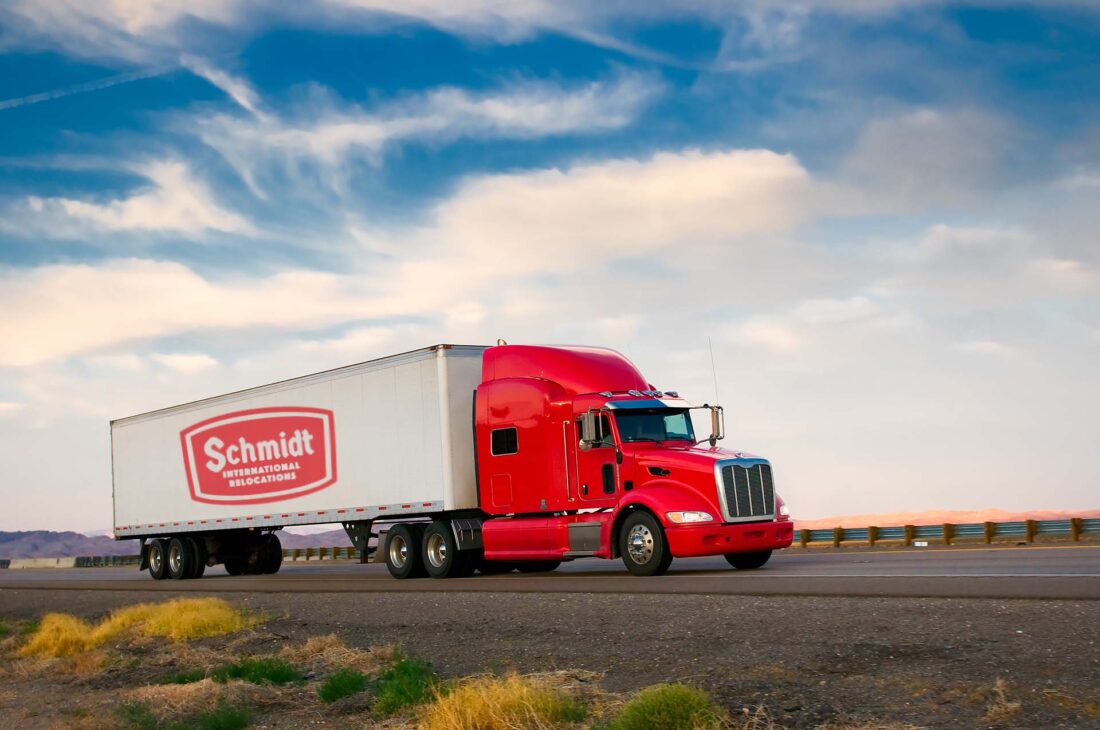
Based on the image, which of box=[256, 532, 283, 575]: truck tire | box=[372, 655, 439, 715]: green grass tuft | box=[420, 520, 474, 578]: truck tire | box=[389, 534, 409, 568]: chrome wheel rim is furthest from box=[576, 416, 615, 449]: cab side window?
box=[256, 532, 283, 575]: truck tire

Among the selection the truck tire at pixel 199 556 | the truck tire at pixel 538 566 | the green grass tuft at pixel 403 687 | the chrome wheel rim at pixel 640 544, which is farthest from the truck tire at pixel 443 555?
the green grass tuft at pixel 403 687

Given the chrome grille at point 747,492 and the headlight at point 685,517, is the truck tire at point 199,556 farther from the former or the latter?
the chrome grille at point 747,492

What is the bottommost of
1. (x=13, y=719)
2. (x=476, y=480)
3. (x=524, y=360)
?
(x=13, y=719)

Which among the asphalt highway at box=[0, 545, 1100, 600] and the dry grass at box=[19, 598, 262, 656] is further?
the dry grass at box=[19, 598, 262, 656]

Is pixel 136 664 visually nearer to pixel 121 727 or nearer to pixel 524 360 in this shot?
pixel 121 727

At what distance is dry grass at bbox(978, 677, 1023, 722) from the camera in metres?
8.19

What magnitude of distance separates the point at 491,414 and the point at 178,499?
13.3 metres

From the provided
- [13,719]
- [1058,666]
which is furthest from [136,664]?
[1058,666]

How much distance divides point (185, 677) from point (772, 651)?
6964mm

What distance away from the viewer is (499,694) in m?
9.64

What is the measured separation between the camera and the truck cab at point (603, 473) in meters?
19.6

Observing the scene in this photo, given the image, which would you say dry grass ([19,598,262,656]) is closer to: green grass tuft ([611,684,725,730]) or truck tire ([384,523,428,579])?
truck tire ([384,523,428,579])

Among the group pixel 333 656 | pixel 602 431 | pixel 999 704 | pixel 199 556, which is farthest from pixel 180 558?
pixel 999 704

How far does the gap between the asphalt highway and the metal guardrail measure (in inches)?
99.1
